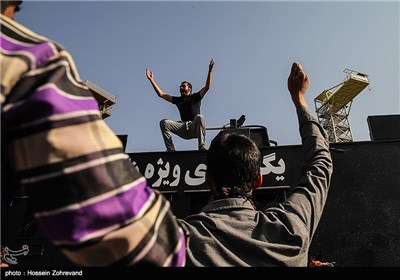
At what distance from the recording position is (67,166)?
1.92ft

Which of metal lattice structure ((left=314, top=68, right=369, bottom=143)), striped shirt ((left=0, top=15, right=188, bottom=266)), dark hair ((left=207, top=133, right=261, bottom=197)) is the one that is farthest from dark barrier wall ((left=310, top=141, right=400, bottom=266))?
metal lattice structure ((left=314, top=68, right=369, bottom=143))

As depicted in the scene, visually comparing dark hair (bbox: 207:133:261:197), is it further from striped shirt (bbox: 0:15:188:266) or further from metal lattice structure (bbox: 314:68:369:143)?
metal lattice structure (bbox: 314:68:369:143)

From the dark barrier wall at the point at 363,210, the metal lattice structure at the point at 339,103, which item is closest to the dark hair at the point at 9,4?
the dark barrier wall at the point at 363,210

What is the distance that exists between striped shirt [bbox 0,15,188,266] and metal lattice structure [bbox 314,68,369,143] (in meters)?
39.0

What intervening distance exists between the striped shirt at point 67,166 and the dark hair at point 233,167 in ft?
2.89

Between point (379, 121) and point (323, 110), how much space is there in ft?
127

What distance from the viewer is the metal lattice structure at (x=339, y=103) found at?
124 feet

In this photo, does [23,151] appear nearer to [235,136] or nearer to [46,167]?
[46,167]

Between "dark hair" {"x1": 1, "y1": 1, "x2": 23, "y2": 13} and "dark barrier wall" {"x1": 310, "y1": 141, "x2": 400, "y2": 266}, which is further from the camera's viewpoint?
"dark barrier wall" {"x1": 310, "y1": 141, "x2": 400, "y2": 266}

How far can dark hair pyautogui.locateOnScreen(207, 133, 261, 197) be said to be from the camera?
151 centimetres

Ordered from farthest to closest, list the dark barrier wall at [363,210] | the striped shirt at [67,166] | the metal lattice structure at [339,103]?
1. the metal lattice structure at [339,103]
2. the dark barrier wall at [363,210]
3. the striped shirt at [67,166]

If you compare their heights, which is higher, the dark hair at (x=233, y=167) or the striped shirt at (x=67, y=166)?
the striped shirt at (x=67, y=166)

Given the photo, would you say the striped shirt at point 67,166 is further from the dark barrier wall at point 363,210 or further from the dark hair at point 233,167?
the dark barrier wall at point 363,210

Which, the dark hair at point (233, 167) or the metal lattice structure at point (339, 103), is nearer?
the dark hair at point (233, 167)
